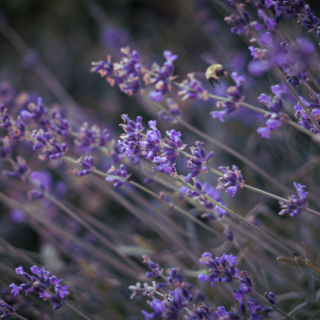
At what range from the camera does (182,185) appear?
142 centimetres

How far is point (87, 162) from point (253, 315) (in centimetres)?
81

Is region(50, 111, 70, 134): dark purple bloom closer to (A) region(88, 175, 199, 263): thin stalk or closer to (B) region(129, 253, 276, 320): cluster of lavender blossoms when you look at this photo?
(A) region(88, 175, 199, 263): thin stalk

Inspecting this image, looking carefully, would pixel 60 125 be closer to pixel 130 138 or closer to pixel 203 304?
pixel 130 138

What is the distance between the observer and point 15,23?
11.0 feet

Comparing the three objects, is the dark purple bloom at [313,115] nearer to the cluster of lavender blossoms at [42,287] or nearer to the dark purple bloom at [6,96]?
the cluster of lavender blossoms at [42,287]

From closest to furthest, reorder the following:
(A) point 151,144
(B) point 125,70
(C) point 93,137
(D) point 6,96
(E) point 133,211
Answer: (A) point 151,144 → (B) point 125,70 → (C) point 93,137 → (E) point 133,211 → (D) point 6,96

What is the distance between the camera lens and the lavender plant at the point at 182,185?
0.92 m

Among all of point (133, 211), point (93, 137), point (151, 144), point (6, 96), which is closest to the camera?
point (151, 144)

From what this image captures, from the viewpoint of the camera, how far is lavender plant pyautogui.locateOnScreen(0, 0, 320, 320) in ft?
3.03

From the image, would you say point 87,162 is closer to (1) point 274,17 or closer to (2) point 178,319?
(2) point 178,319

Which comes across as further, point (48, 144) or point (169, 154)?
point (48, 144)

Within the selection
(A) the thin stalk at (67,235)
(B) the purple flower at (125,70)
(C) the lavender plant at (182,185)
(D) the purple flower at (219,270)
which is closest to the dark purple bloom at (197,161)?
(C) the lavender plant at (182,185)

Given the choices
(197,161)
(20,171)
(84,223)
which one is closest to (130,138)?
(197,161)

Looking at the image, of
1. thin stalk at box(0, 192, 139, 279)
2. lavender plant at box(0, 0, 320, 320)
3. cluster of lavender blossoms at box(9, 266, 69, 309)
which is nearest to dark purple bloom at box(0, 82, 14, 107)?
lavender plant at box(0, 0, 320, 320)
